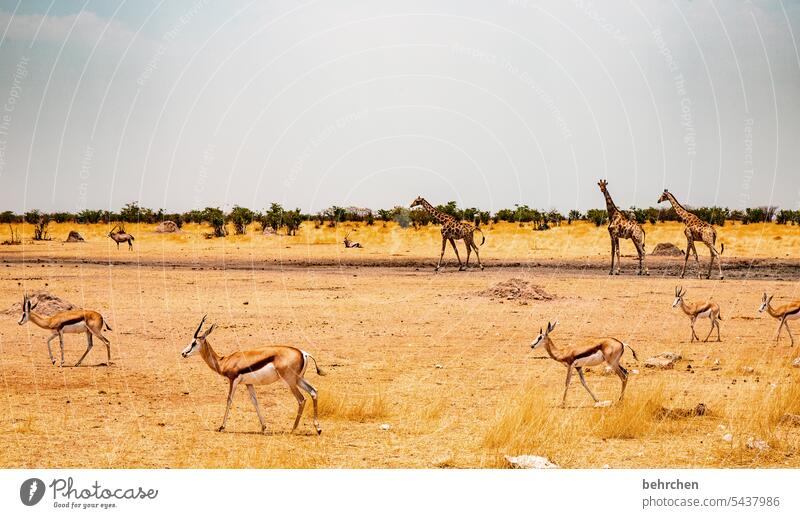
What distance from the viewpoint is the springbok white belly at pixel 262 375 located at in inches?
471

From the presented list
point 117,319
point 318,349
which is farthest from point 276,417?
point 117,319

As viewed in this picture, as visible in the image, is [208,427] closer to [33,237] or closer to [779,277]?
[779,277]

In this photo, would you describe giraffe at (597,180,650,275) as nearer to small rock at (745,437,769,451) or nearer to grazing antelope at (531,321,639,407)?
grazing antelope at (531,321,639,407)

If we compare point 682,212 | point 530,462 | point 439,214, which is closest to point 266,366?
point 530,462

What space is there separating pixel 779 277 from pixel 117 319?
1064 inches

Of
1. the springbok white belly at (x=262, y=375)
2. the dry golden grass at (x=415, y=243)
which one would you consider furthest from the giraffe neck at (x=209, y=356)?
the dry golden grass at (x=415, y=243)

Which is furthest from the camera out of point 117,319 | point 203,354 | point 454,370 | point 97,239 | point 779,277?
point 97,239

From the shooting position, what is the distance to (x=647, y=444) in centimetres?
1266

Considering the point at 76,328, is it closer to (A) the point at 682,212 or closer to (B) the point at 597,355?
(B) the point at 597,355

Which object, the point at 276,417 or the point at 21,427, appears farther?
the point at 276,417
